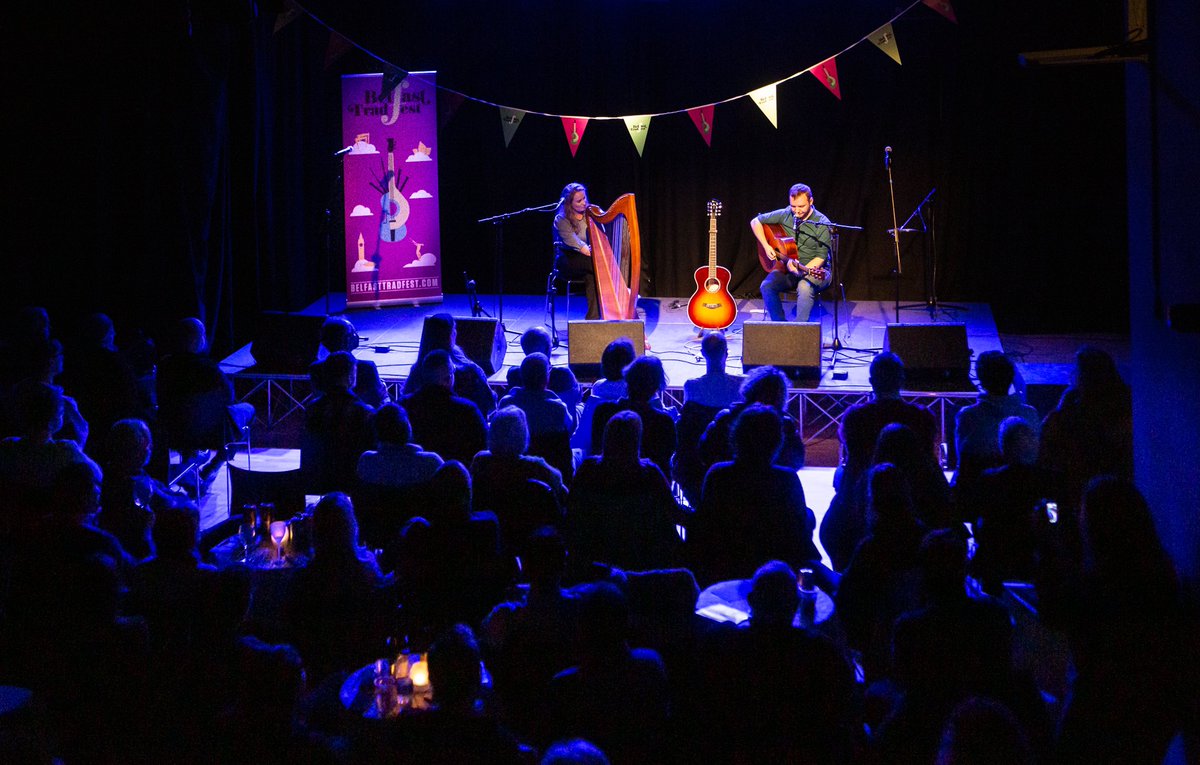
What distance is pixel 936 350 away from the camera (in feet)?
23.7

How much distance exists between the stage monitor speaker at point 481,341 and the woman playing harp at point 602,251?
1.56 m

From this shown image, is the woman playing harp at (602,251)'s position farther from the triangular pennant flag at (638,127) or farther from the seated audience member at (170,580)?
the seated audience member at (170,580)

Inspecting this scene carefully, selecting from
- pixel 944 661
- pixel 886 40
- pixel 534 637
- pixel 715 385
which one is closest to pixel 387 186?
pixel 886 40

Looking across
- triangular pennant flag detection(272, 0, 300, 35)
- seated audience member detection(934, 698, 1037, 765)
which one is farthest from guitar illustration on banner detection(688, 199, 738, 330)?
seated audience member detection(934, 698, 1037, 765)

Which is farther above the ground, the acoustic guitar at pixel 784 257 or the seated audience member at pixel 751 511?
the acoustic guitar at pixel 784 257

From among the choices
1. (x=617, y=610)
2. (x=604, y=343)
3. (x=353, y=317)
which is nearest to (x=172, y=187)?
(x=353, y=317)

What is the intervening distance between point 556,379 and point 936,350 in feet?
8.66

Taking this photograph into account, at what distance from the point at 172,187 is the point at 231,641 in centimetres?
650

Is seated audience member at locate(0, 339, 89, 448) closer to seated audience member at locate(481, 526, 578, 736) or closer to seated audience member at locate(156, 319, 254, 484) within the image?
seated audience member at locate(156, 319, 254, 484)

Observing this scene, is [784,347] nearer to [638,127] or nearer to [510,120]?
[638,127]

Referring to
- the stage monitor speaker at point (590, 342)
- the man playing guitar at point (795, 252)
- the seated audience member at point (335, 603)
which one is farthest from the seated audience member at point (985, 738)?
the man playing guitar at point (795, 252)

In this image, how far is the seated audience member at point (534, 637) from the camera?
3439mm

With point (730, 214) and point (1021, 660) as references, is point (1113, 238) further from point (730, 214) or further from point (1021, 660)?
point (1021, 660)

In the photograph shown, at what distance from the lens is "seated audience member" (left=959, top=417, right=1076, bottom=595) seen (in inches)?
166
